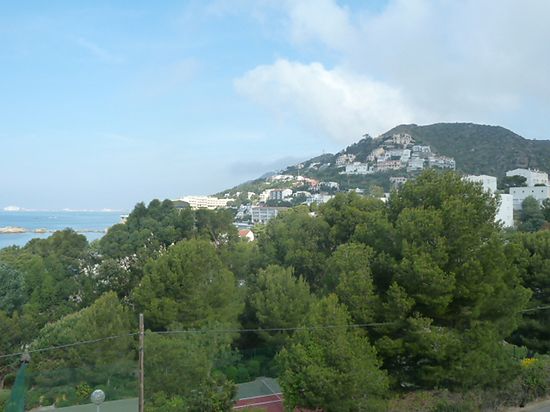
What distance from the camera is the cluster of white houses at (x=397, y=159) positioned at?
4467 inches

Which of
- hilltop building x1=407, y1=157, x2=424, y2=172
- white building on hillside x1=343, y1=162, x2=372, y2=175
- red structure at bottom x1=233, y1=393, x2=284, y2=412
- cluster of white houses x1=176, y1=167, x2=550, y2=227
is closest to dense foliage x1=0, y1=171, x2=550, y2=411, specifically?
red structure at bottom x1=233, y1=393, x2=284, y2=412

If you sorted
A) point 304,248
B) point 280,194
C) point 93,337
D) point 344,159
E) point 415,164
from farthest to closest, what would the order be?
point 344,159, point 415,164, point 280,194, point 304,248, point 93,337

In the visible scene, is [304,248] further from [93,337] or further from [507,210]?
[507,210]

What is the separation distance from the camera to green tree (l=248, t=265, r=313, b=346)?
1461cm

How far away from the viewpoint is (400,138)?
149875 mm

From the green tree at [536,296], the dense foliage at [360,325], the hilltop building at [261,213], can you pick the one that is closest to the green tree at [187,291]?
the dense foliage at [360,325]

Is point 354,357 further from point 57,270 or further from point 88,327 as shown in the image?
point 57,270

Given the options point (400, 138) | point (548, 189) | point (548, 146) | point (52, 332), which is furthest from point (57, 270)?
point (400, 138)

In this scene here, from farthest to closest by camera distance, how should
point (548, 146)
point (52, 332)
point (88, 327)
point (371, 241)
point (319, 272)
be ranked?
1. point (548, 146)
2. point (319, 272)
3. point (52, 332)
4. point (88, 327)
5. point (371, 241)

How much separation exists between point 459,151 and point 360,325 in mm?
125882

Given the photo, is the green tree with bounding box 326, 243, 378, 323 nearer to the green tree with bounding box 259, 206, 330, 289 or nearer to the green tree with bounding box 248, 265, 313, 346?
the green tree with bounding box 248, 265, 313, 346

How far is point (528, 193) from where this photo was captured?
188 ft

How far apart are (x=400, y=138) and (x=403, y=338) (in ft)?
480

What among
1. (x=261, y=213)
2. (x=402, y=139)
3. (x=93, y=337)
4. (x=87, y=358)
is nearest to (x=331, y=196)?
(x=93, y=337)
